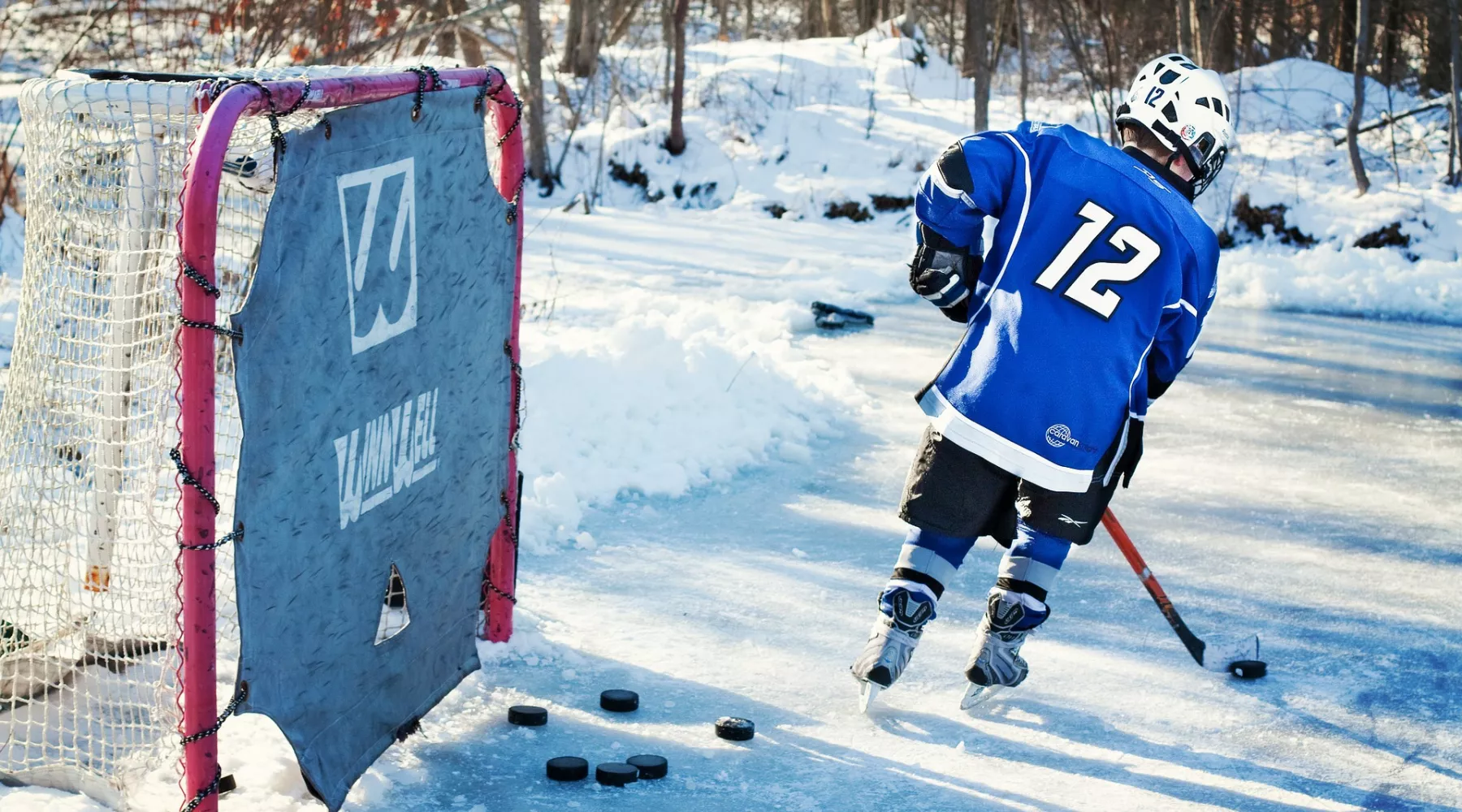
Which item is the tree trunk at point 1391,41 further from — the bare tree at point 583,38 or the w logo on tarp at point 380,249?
the w logo on tarp at point 380,249

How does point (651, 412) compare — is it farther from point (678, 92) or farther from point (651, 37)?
point (651, 37)

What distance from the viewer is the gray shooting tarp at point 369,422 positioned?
2166 mm

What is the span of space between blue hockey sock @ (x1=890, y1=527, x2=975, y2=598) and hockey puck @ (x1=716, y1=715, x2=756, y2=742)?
50cm

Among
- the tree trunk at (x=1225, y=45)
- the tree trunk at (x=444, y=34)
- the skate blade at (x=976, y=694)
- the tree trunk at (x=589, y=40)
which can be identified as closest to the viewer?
the skate blade at (x=976, y=694)

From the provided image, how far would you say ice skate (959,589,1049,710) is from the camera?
10.2ft

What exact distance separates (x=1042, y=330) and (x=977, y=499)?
43 cm

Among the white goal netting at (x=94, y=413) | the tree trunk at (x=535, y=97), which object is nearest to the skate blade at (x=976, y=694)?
the white goal netting at (x=94, y=413)

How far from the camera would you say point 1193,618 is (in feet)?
12.6

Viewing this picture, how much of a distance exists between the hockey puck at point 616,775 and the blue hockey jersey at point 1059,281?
103cm

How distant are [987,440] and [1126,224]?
562 mm

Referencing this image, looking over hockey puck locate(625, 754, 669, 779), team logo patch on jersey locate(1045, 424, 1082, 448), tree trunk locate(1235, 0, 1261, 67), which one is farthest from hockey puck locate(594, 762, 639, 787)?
tree trunk locate(1235, 0, 1261, 67)

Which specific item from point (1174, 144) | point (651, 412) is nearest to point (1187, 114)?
point (1174, 144)

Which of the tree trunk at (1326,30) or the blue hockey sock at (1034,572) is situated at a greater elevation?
the tree trunk at (1326,30)

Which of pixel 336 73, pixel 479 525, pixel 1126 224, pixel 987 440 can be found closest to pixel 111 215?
pixel 336 73
